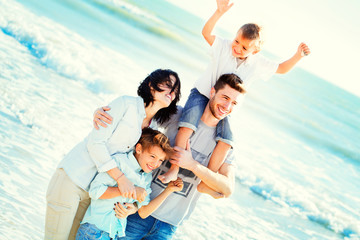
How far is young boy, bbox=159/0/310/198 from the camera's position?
2.99 m

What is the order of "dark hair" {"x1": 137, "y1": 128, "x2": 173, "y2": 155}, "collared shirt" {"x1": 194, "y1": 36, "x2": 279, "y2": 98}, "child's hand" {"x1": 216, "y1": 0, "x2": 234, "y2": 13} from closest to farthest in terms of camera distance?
1. "dark hair" {"x1": 137, "y1": 128, "x2": 173, "y2": 155}
2. "child's hand" {"x1": 216, "y1": 0, "x2": 234, "y2": 13}
3. "collared shirt" {"x1": 194, "y1": 36, "x2": 279, "y2": 98}

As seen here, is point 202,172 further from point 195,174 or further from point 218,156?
point 218,156

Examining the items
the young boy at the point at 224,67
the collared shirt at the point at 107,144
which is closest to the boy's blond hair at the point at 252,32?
the young boy at the point at 224,67

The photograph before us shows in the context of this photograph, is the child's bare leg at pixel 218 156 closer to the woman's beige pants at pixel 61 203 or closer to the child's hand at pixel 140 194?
the child's hand at pixel 140 194

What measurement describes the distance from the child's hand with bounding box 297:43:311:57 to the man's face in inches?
37.6

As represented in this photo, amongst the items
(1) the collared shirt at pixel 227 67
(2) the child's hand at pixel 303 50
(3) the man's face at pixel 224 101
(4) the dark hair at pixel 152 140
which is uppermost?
(2) the child's hand at pixel 303 50

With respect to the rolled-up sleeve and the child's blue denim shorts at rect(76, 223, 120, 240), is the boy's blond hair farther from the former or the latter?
the child's blue denim shorts at rect(76, 223, 120, 240)

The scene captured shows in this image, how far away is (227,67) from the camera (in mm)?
3354

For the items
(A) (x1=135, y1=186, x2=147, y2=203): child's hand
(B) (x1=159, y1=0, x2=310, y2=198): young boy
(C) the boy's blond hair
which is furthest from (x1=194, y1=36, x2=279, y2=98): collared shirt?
(A) (x1=135, y1=186, x2=147, y2=203): child's hand

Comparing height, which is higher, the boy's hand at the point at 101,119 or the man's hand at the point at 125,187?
the boy's hand at the point at 101,119

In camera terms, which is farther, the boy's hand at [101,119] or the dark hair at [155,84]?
the dark hair at [155,84]

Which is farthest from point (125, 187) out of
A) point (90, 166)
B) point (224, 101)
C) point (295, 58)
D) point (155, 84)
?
point (295, 58)

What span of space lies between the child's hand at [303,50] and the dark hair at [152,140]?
1.82 meters

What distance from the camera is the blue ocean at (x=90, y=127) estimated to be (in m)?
4.92
